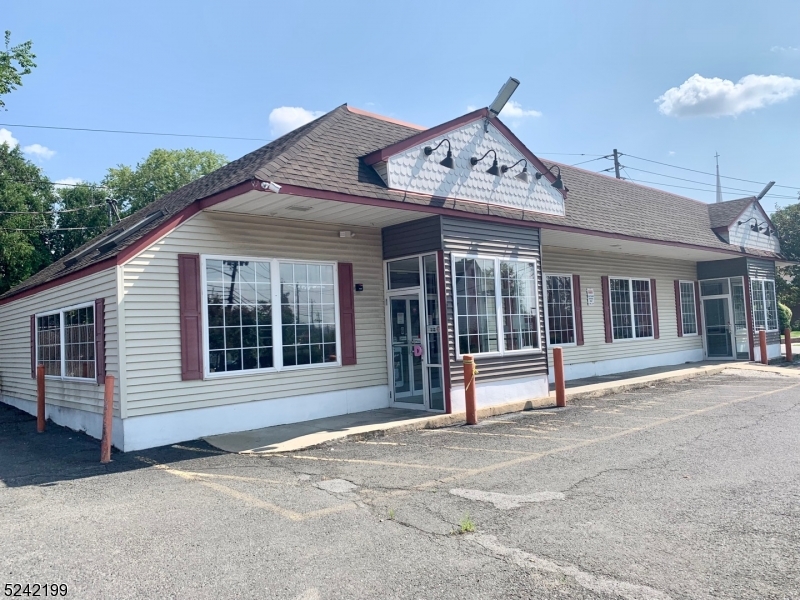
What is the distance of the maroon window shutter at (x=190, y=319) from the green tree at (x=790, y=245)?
29.4m

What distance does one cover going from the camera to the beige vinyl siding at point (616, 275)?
50.2ft

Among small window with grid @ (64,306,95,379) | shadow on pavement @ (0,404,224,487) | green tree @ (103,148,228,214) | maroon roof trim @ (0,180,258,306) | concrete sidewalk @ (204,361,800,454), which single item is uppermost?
green tree @ (103,148,228,214)

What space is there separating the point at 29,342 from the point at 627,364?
48.7 ft

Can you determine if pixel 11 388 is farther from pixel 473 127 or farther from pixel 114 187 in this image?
pixel 114 187

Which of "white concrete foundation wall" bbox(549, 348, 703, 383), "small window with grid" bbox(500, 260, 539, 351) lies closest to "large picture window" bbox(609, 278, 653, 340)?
"white concrete foundation wall" bbox(549, 348, 703, 383)

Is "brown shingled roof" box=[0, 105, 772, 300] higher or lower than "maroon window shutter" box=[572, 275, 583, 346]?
higher

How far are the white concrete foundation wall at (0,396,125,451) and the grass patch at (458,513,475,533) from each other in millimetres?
5318

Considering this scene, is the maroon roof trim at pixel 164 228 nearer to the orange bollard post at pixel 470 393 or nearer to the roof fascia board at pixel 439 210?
the roof fascia board at pixel 439 210

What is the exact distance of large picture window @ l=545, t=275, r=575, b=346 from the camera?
14.8 meters

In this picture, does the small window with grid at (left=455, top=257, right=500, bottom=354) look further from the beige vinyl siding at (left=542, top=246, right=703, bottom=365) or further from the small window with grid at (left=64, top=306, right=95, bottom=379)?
the small window with grid at (left=64, top=306, right=95, bottom=379)

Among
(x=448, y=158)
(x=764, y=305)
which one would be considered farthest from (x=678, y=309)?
(x=448, y=158)

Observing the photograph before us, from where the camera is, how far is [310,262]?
10180mm

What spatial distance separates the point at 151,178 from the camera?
39594 millimetres

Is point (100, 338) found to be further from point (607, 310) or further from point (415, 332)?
point (607, 310)
